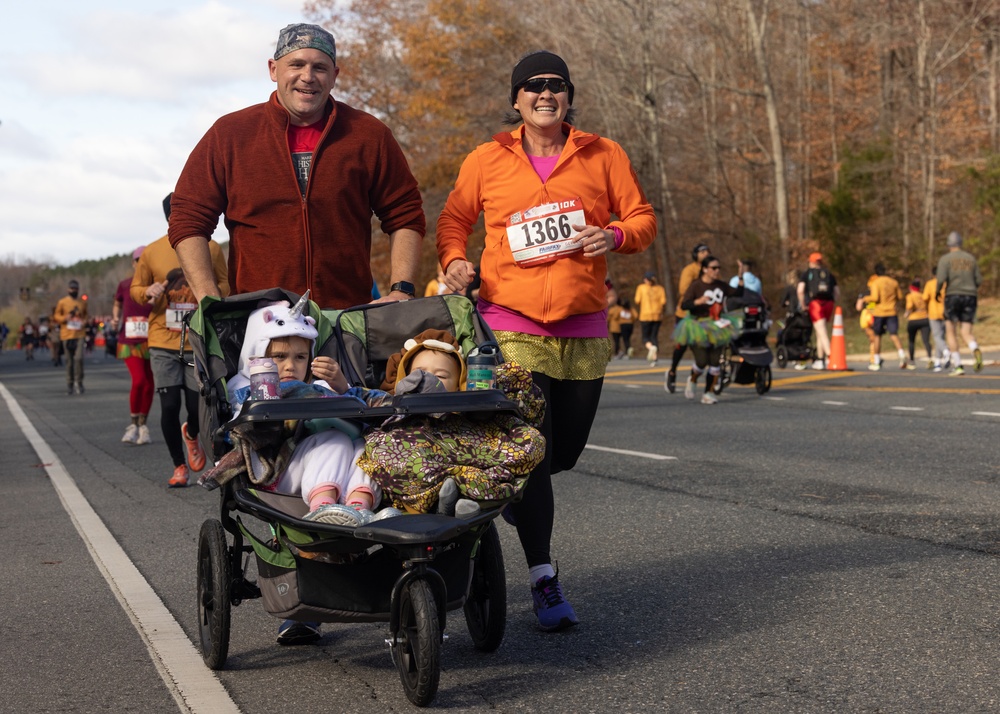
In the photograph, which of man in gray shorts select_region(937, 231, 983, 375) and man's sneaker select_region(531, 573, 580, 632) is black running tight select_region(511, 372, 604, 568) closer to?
man's sneaker select_region(531, 573, 580, 632)

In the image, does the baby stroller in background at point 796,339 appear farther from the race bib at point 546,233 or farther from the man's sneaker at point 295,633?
the man's sneaker at point 295,633

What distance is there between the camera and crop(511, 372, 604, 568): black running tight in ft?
16.6

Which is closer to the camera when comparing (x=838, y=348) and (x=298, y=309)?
(x=298, y=309)

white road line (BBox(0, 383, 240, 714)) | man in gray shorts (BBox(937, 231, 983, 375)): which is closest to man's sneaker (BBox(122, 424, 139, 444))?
white road line (BBox(0, 383, 240, 714))

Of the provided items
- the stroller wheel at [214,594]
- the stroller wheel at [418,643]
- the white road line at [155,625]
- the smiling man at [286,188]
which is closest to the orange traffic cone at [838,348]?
the white road line at [155,625]

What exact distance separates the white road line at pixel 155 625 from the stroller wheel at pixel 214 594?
0.28 feet

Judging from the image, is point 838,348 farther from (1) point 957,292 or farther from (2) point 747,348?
(2) point 747,348

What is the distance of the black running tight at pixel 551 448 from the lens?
16.6 ft

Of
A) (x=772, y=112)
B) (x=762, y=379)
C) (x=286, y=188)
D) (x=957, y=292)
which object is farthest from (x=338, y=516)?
(x=772, y=112)

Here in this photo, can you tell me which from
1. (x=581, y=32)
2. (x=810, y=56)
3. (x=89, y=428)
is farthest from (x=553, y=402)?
(x=810, y=56)

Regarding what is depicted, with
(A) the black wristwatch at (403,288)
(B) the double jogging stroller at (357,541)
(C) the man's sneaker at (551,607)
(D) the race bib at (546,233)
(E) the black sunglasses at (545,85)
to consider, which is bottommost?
(C) the man's sneaker at (551,607)

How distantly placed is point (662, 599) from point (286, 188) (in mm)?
2246

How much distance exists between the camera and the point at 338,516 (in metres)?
3.97

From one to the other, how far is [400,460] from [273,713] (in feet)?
2.80
